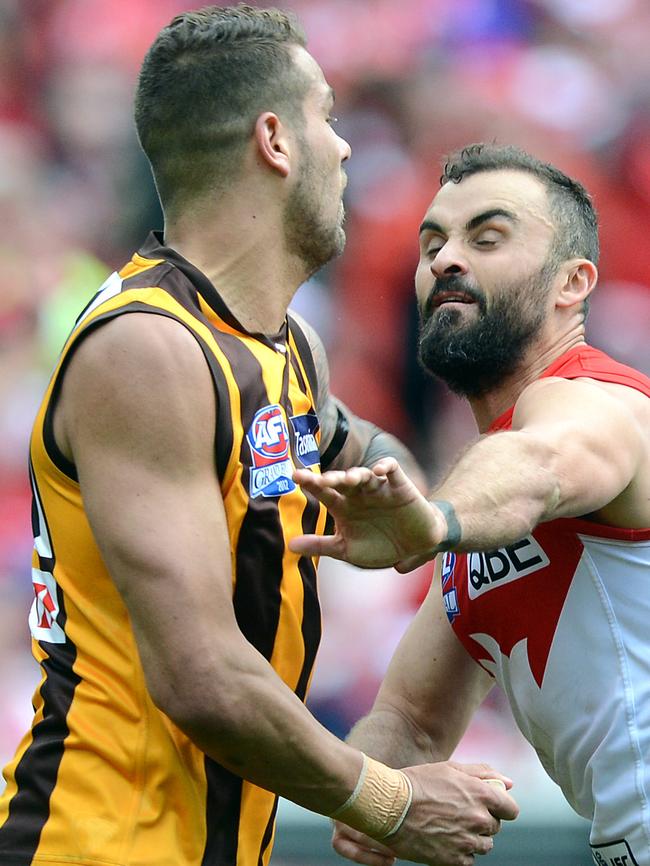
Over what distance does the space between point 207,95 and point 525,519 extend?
120 centimetres

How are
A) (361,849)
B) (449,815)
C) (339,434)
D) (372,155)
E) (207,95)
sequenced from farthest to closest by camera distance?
1. (372,155)
2. (339,434)
3. (361,849)
4. (207,95)
5. (449,815)

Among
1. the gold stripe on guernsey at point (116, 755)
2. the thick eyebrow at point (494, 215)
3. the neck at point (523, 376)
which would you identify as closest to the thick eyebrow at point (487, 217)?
the thick eyebrow at point (494, 215)

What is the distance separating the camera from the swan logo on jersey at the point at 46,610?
283 cm

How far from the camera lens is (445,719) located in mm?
3855

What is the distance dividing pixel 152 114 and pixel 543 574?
57.7 inches

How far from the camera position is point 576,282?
3768mm

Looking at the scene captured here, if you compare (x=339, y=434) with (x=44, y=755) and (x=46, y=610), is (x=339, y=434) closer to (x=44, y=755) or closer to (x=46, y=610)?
(x=46, y=610)

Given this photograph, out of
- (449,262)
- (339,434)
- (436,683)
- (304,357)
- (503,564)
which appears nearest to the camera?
(304,357)

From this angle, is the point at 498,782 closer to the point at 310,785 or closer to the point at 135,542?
the point at 310,785

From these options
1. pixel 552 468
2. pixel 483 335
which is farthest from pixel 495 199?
pixel 552 468

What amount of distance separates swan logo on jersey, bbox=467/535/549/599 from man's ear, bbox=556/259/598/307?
766 millimetres

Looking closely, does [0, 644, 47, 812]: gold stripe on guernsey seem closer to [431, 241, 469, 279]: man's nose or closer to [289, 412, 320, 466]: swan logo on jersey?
[289, 412, 320, 466]: swan logo on jersey

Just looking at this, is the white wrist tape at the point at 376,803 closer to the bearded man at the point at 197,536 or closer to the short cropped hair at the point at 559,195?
the bearded man at the point at 197,536

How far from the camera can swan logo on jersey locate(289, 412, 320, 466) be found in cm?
299
